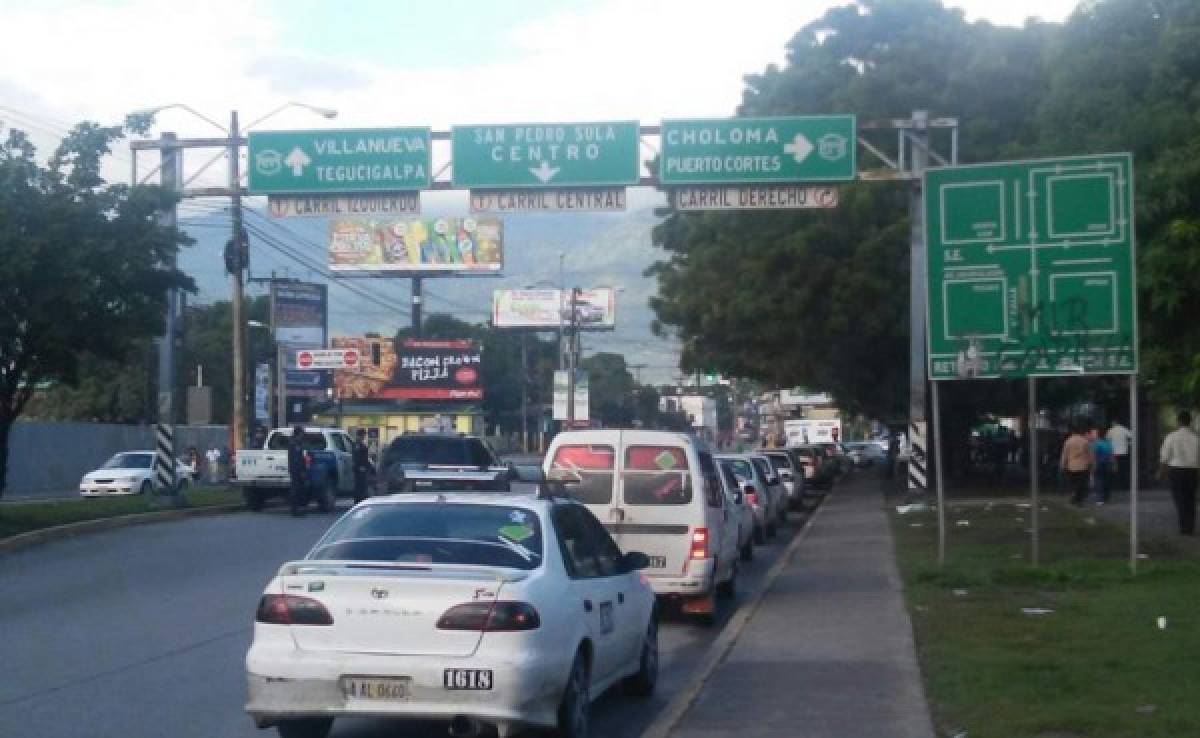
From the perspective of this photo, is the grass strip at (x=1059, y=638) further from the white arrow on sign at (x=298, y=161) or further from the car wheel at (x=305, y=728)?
the white arrow on sign at (x=298, y=161)

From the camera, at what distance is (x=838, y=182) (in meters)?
30.5

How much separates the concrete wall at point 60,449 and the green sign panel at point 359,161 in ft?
67.7

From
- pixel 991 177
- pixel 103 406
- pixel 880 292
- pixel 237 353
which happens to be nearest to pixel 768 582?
pixel 991 177

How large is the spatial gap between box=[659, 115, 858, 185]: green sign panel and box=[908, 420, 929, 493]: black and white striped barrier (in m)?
6.66

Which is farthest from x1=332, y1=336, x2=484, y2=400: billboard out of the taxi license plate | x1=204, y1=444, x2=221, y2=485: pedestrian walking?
the taxi license plate

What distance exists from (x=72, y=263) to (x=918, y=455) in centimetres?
1708

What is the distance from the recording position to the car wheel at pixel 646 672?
40.3 ft

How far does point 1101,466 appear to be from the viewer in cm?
3541

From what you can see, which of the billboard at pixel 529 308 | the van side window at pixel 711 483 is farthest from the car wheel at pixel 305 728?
the billboard at pixel 529 308

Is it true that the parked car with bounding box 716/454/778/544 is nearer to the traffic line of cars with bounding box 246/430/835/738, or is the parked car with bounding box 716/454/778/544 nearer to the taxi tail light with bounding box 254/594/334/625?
the traffic line of cars with bounding box 246/430/835/738

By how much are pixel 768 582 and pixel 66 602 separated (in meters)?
8.12

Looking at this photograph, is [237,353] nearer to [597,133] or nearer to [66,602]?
[597,133]

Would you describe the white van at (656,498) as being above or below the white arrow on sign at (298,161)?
below

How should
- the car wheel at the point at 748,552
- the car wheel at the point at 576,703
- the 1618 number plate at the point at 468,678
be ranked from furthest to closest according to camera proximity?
the car wheel at the point at 748,552 < the car wheel at the point at 576,703 < the 1618 number plate at the point at 468,678
